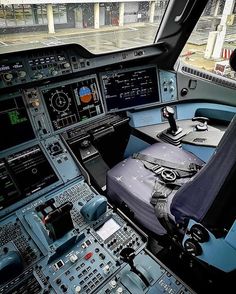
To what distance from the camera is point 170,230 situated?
1.36m

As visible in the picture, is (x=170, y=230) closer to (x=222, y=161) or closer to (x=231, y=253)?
(x=231, y=253)

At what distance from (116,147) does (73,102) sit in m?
0.67

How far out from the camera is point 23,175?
158cm

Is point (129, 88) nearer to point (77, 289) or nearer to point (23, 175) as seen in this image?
point (23, 175)

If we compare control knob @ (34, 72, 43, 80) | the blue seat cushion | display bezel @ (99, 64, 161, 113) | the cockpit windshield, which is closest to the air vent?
display bezel @ (99, 64, 161, 113)

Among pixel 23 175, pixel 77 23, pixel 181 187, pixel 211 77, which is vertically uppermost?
pixel 77 23

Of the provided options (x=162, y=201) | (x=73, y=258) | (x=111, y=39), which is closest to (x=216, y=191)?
(x=162, y=201)

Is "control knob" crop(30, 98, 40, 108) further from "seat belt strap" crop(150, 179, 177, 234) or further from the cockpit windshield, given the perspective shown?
"seat belt strap" crop(150, 179, 177, 234)

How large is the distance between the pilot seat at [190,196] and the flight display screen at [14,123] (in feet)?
2.15

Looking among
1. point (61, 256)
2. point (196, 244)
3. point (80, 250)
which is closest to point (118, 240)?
point (80, 250)

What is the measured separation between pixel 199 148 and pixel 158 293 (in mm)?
1041

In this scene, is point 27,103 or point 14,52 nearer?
point 14,52

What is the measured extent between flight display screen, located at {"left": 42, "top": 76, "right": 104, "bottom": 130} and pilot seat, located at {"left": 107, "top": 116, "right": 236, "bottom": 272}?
557 mm

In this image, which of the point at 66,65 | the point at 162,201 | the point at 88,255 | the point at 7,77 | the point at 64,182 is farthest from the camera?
the point at 66,65
